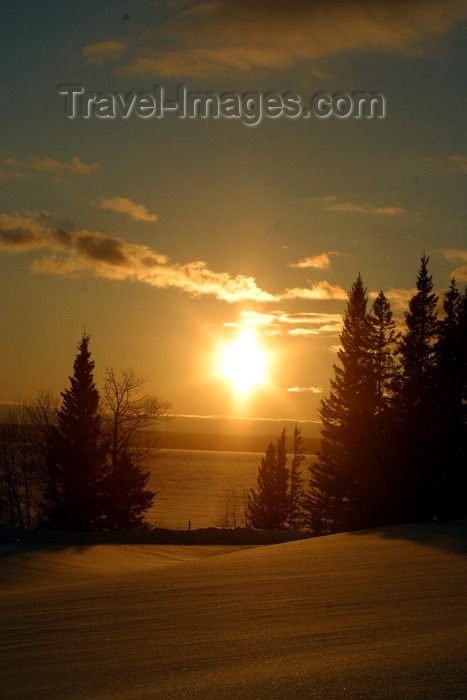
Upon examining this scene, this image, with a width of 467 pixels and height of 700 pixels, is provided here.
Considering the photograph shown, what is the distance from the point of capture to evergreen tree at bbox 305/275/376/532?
32688mm

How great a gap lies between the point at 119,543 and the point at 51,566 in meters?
5.52

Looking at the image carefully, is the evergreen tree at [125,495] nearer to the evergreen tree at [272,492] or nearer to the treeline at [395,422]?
the treeline at [395,422]

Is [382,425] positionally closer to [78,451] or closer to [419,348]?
[419,348]

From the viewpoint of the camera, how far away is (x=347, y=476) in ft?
107

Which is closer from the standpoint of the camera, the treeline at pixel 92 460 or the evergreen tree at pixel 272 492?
the treeline at pixel 92 460

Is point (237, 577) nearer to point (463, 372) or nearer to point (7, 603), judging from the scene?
point (7, 603)

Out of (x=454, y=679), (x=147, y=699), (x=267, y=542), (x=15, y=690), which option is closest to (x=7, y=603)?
(x=15, y=690)

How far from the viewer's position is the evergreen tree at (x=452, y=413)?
2744cm

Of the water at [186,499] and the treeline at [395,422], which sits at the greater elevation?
the treeline at [395,422]

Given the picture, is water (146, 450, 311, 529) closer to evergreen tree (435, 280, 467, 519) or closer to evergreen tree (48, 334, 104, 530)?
evergreen tree (48, 334, 104, 530)

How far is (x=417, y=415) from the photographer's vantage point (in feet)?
92.8

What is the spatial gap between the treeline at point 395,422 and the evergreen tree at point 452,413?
44 millimetres

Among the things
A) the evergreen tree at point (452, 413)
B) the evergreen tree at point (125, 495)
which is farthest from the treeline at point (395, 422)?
the evergreen tree at point (125, 495)

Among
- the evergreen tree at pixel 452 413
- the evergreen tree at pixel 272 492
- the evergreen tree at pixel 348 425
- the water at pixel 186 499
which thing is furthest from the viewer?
the water at pixel 186 499
